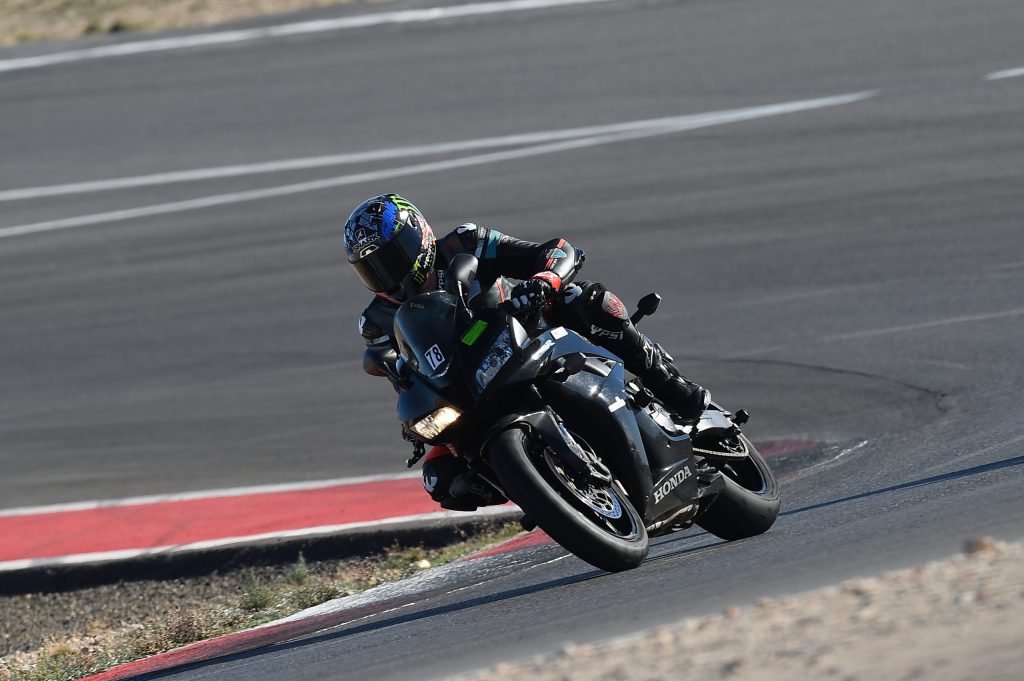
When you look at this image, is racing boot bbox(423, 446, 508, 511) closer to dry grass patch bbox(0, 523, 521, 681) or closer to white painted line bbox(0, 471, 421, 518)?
dry grass patch bbox(0, 523, 521, 681)

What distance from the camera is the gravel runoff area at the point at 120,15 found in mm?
23703

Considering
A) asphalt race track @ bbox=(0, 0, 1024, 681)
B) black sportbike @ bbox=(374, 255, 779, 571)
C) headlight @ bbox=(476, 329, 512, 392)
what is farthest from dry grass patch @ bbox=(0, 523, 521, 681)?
headlight @ bbox=(476, 329, 512, 392)

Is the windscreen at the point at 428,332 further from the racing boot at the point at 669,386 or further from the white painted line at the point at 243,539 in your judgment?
the white painted line at the point at 243,539

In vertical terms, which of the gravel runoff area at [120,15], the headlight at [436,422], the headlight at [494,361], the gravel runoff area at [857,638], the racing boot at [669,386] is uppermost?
the gravel runoff area at [120,15]

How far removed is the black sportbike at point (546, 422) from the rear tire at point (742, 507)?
1.17ft

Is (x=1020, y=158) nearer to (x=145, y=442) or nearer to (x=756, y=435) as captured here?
(x=756, y=435)

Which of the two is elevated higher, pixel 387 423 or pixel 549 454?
pixel 549 454

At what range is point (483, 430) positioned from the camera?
6.15 metres

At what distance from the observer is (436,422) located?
19.8 ft

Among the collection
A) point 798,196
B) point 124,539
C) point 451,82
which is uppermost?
point 451,82

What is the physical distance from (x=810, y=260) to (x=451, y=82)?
774 centimetres

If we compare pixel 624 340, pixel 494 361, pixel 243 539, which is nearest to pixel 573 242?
pixel 243 539

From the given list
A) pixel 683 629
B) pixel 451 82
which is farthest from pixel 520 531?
pixel 451 82

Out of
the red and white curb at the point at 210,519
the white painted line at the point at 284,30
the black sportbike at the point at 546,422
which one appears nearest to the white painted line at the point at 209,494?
the red and white curb at the point at 210,519
